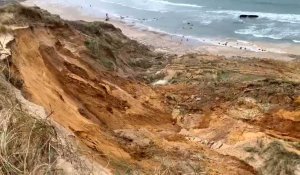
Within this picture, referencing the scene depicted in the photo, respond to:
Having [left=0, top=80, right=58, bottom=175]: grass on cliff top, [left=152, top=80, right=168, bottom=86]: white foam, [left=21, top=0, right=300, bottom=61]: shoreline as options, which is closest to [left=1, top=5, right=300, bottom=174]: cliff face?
[left=152, top=80, right=168, bottom=86]: white foam

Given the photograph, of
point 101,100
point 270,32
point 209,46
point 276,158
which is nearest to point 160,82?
point 101,100

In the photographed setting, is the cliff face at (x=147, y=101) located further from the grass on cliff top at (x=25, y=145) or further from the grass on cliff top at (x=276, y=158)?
the grass on cliff top at (x=25, y=145)

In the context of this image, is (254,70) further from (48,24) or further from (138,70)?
(48,24)

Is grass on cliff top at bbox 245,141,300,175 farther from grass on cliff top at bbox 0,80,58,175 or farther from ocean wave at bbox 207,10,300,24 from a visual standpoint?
ocean wave at bbox 207,10,300,24

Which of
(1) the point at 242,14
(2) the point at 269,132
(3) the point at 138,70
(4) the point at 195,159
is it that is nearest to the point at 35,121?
(4) the point at 195,159

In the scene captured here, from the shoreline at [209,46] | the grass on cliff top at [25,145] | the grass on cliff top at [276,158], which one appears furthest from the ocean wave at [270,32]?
the grass on cliff top at [25,145]

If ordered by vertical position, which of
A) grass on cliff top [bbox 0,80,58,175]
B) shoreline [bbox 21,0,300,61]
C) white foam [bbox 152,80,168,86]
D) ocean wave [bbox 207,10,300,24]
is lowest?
shoreline [bbox 21,0,300,61]

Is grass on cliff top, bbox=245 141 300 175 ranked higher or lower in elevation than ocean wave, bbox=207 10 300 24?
higher
